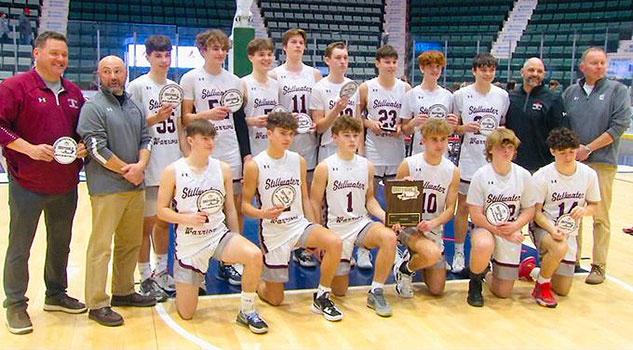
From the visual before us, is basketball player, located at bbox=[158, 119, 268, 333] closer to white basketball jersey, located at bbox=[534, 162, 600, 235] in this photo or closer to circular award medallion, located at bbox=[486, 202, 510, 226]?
circular award medallion, located at bbox=[486, 202, 510, 226]

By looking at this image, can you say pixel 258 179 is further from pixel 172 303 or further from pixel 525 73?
pixel 525 73

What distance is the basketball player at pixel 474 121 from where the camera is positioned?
4539 mm

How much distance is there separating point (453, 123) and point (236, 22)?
3063 mm

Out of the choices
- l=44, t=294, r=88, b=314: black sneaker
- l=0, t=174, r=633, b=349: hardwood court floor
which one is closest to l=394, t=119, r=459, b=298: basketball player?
l=0, t=174, r=633, b=349: hardwood court floor

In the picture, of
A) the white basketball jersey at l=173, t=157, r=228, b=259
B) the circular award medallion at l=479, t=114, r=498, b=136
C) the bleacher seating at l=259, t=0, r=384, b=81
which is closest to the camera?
the white basketball jersey at l=173, t=157, r=228, b=259

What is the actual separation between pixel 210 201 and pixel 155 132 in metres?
0.76

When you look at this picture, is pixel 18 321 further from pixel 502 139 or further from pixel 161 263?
pixel 502 139

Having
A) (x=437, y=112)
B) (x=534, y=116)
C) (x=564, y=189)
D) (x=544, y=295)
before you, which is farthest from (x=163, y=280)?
(x=534, y=116)

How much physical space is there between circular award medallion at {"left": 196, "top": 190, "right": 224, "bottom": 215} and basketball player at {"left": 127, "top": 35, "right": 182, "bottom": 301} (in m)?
0.56

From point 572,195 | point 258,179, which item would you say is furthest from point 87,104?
point 572,195

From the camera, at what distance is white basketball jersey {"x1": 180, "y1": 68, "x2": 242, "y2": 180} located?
13.7 feet

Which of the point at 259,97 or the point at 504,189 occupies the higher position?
the point at 259,97

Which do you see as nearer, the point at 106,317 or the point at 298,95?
the point at 106,317

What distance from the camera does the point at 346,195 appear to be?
158 inches
